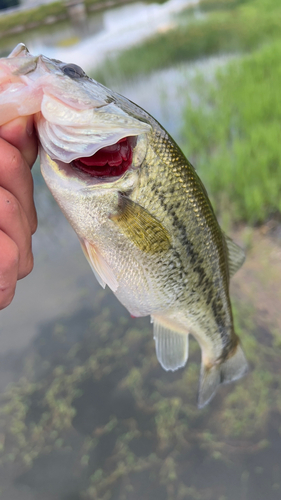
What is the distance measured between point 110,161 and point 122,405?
273 centimetres

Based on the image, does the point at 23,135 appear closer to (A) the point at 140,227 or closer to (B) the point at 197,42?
(A) the point at 140,227

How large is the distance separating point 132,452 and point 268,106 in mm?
6242

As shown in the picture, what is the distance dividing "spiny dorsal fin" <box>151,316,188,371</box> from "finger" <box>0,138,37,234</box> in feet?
3.47

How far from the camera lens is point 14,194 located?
52.2 inches

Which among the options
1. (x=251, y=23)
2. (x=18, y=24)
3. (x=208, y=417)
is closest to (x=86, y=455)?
(x=208, y=417)

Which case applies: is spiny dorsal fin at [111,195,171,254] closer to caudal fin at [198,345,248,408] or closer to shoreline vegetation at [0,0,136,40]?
caudal fin at [198,345,248,408]

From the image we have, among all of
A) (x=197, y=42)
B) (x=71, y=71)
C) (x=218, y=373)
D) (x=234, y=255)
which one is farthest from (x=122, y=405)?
(x=197, y=42)

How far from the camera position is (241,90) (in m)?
7.21

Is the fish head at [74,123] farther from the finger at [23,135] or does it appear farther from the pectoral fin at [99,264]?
the pectoral fin at [99,264]

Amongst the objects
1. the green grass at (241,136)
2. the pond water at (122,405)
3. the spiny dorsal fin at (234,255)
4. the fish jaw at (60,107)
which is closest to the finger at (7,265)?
the fish jaw at (60,107)

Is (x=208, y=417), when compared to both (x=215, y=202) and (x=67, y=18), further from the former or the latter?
(x=67, y=18)

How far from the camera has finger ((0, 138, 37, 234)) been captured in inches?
46.9

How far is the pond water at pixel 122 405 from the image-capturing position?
110 inches

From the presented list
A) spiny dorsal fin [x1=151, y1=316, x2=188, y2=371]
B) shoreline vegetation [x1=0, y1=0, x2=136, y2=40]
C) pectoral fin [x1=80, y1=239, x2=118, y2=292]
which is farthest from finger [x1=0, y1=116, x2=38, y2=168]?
shoreline vegetation [x1=0, y1=0, x2=136, y2=40]
